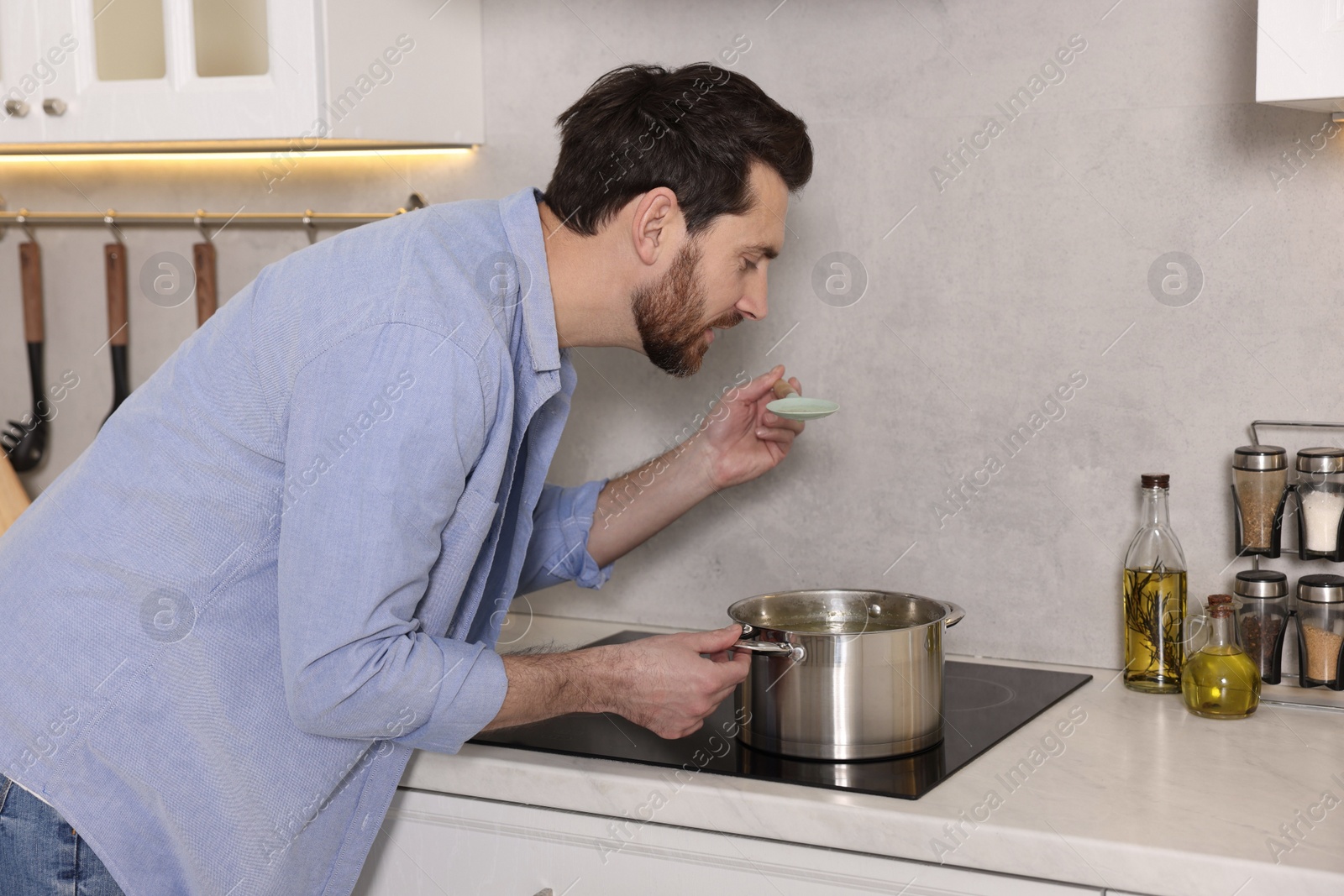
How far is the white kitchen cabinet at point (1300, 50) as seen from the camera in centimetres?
104

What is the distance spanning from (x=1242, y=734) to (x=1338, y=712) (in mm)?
135

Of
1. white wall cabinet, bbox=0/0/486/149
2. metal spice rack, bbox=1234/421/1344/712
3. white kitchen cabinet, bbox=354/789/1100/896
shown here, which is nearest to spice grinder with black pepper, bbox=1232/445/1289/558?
metal spice rack, bbox=1234/421/1344/712

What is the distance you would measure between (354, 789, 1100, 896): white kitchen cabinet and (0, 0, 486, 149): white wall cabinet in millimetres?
781

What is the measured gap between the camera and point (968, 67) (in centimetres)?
146

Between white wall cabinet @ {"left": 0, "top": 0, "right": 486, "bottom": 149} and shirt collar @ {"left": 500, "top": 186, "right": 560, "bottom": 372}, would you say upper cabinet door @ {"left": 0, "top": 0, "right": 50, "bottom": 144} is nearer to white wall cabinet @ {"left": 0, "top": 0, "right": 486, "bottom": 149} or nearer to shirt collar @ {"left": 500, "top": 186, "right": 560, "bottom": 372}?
white wall cabinet @ {"left": 0, "top": 0, "right": 486, "bottom": 149}

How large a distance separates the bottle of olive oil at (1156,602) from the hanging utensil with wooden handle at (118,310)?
1.44 metres

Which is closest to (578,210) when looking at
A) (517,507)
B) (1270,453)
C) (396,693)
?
(517,507)

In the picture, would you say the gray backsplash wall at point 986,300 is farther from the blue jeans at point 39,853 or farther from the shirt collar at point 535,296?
the blue jeans at point 39,853

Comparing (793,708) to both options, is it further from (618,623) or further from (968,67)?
(968,67)

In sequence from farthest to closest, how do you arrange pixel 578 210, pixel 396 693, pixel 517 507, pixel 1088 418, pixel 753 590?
pixel 753 590
pixel 1088 418
pixel 517 507
pixel 578 210
pixel 396 693

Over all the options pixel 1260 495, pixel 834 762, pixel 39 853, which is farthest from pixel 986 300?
pixel 39 853

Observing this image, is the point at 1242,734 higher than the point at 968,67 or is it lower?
lower

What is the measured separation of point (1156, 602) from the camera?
1365mm

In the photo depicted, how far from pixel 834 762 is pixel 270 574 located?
0.52m
